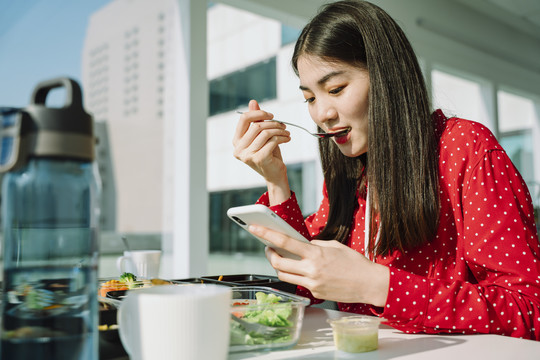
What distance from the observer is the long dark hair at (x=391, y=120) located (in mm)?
1046

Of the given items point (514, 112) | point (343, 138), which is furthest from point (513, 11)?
point (343, 138)

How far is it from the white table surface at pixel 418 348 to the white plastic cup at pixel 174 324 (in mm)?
168

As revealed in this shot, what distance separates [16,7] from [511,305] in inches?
153

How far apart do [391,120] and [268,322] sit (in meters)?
0.64

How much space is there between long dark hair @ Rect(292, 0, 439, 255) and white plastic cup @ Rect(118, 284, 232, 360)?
663mm

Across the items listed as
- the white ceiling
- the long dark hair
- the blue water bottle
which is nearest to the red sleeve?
the long dark hair

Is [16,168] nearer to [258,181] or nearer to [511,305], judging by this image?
[511,305]

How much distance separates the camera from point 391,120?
110cm

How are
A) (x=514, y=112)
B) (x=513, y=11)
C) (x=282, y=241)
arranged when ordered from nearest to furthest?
(x=282, y=241)
(x=513, y=11)
(x=514, y=112)

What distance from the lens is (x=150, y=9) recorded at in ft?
27.3

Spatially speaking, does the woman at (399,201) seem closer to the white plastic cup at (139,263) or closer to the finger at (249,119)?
the finger at (249,119)

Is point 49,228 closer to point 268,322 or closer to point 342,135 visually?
point 268,322

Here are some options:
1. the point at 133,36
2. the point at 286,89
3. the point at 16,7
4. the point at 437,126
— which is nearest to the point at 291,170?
the point at 286,89

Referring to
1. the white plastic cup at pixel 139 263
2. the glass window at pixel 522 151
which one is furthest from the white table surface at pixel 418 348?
the glass window at pixel 522 151
